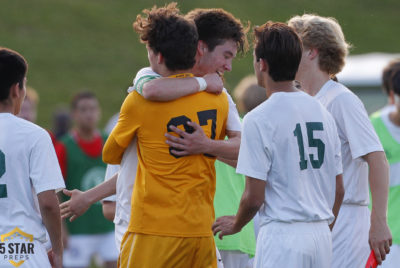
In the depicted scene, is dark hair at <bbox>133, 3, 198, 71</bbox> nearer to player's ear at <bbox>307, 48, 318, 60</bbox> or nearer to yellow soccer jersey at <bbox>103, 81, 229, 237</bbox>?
yellow soccer jersey at <bbox>103, 81, 229, 237</bbox>

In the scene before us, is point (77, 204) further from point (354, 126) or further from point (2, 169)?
point (354, 126)

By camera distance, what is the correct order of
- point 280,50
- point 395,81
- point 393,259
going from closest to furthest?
point 280,50
point 393,259
point 395,81

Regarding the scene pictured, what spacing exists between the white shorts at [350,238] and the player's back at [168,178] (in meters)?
1.10

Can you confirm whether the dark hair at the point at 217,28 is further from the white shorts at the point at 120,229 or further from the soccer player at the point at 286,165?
the white shorts at the point at 120,229

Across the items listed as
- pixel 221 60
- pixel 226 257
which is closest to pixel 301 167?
pixel 221 60

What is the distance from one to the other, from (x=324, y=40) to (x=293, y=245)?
5.42ft

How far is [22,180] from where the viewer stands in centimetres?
443

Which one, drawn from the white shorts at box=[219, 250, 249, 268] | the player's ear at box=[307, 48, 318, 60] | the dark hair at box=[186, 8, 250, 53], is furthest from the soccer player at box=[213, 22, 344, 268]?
the white shorts at box=[219, 250, 249, 268]

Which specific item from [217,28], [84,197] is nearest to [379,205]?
[217,28]

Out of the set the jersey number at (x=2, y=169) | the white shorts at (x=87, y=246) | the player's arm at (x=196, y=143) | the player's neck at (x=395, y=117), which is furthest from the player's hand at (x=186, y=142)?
the white shorts at (x=87, y=246)

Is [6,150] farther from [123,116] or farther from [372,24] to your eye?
[372,24]

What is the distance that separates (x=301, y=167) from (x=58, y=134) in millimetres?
12298

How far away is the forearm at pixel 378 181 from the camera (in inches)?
183

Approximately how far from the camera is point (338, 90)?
492cm
